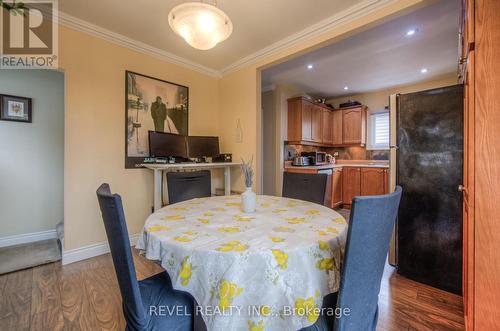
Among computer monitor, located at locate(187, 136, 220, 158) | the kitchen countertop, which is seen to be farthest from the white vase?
the kitchen countertop

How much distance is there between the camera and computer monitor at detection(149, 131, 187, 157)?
2.86 m

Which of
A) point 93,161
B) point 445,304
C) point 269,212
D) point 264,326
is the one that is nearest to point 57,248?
point 93,161

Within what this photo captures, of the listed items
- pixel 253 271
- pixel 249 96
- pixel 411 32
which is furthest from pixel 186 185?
pixel 411 32

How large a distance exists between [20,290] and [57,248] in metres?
0.96

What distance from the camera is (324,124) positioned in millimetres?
5066

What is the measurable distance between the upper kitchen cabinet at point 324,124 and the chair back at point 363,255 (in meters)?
3.63

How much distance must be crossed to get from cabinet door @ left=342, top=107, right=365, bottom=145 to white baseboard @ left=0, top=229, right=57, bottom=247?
5580mm

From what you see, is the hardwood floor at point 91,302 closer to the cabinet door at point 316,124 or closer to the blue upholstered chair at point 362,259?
the blue upholstered chair at point 362,259

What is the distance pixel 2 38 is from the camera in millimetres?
2139

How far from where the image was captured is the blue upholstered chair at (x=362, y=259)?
78cm

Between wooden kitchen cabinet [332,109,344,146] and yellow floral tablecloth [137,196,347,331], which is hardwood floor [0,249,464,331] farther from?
wooden kitchen cabinet [332,109,344,146]

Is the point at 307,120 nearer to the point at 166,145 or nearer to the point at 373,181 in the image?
the point at 373,181

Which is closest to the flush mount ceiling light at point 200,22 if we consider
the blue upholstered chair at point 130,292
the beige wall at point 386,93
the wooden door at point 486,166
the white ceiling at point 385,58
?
the blue upholstered chair at point 130,292

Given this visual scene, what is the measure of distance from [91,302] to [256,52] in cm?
329
